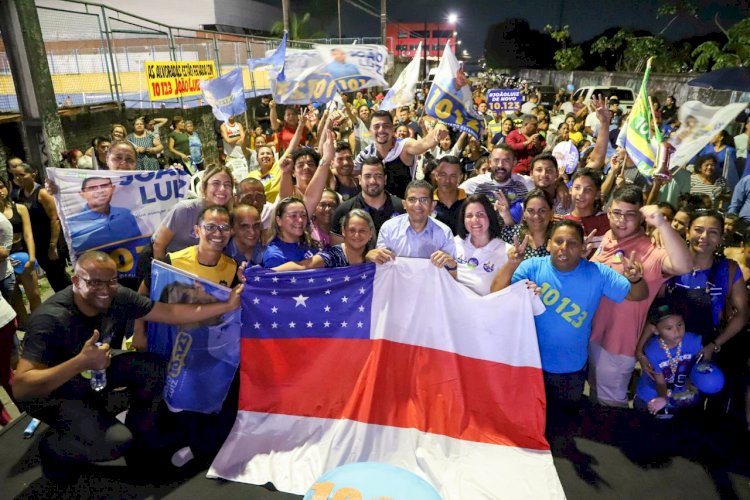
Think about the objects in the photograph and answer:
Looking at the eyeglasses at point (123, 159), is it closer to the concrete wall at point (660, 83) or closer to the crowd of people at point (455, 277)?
the crowd of people at point (455, 277)

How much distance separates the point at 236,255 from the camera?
169 inches

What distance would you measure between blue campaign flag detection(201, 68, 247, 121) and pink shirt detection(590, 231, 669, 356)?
656cm

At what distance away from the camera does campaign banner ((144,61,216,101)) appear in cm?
1163

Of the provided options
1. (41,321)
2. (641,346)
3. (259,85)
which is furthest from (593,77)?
(41,321)

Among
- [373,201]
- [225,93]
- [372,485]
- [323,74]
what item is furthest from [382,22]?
[372,485]

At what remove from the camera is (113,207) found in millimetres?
4777

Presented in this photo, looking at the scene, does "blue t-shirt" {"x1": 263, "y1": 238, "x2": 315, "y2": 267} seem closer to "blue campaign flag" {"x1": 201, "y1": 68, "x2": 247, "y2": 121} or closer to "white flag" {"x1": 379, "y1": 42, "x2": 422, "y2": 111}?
"white flag" {"x1": 379, "y1": 42, "x2": 422, "y2": 111}

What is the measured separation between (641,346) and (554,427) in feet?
2.98

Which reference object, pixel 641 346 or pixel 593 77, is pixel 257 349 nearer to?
pixel 641 346

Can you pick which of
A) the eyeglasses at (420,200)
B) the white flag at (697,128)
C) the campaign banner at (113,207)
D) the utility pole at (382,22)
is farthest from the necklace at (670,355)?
the utility pole at (382,22)

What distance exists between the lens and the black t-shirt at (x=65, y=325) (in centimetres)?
324

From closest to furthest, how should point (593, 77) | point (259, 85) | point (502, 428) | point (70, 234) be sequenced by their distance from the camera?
1. point (502, 428)
2. point (70, 234)
3. point (259, 85)
4. point (593, 77)

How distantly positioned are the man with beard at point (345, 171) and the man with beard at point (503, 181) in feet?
4.54

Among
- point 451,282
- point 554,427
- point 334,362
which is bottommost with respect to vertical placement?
point 554,427
